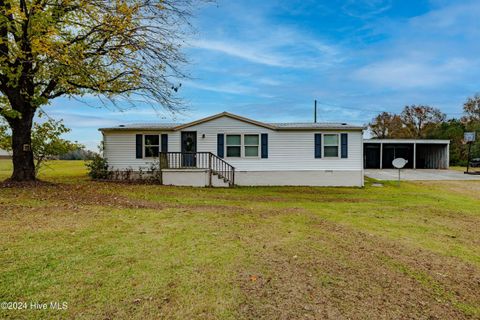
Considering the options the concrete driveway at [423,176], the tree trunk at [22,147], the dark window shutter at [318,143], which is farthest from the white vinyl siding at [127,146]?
the concrete driveway at [423,176]

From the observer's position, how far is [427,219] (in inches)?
283

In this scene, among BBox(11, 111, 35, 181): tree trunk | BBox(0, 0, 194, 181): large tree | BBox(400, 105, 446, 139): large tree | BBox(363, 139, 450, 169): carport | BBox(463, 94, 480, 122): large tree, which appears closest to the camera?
BBox(0, 0, 194, 181): large tree

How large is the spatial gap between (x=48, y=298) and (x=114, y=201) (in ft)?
18.3

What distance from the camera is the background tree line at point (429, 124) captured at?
110ft

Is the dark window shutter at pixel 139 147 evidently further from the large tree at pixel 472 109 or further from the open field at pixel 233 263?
the large tree at pixel 472 109

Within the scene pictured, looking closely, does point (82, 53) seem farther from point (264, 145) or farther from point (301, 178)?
point (301, 178)

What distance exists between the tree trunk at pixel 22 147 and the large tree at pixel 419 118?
140 ft

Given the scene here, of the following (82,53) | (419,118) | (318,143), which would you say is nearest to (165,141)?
(82,53)

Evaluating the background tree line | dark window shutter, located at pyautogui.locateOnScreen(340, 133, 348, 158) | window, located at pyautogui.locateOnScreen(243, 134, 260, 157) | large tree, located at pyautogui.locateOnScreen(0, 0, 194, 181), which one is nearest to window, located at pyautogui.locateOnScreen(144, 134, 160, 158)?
large tree, located at pyautogui.locateOnScreen(0, 0, 194, 181)

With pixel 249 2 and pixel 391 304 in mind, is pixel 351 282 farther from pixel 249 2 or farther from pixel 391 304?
pixel 249 2

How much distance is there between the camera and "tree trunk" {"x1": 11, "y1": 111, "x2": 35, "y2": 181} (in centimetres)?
1038

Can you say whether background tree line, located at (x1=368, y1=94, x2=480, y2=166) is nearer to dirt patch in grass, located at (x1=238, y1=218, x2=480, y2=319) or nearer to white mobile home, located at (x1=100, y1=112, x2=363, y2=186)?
white mobile home, located at (x1=100, y1=112, x2=363, y2=186)

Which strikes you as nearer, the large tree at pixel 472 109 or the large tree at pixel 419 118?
the large tree at pixel 472 109

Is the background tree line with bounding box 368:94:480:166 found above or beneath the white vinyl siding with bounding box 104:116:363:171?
above
